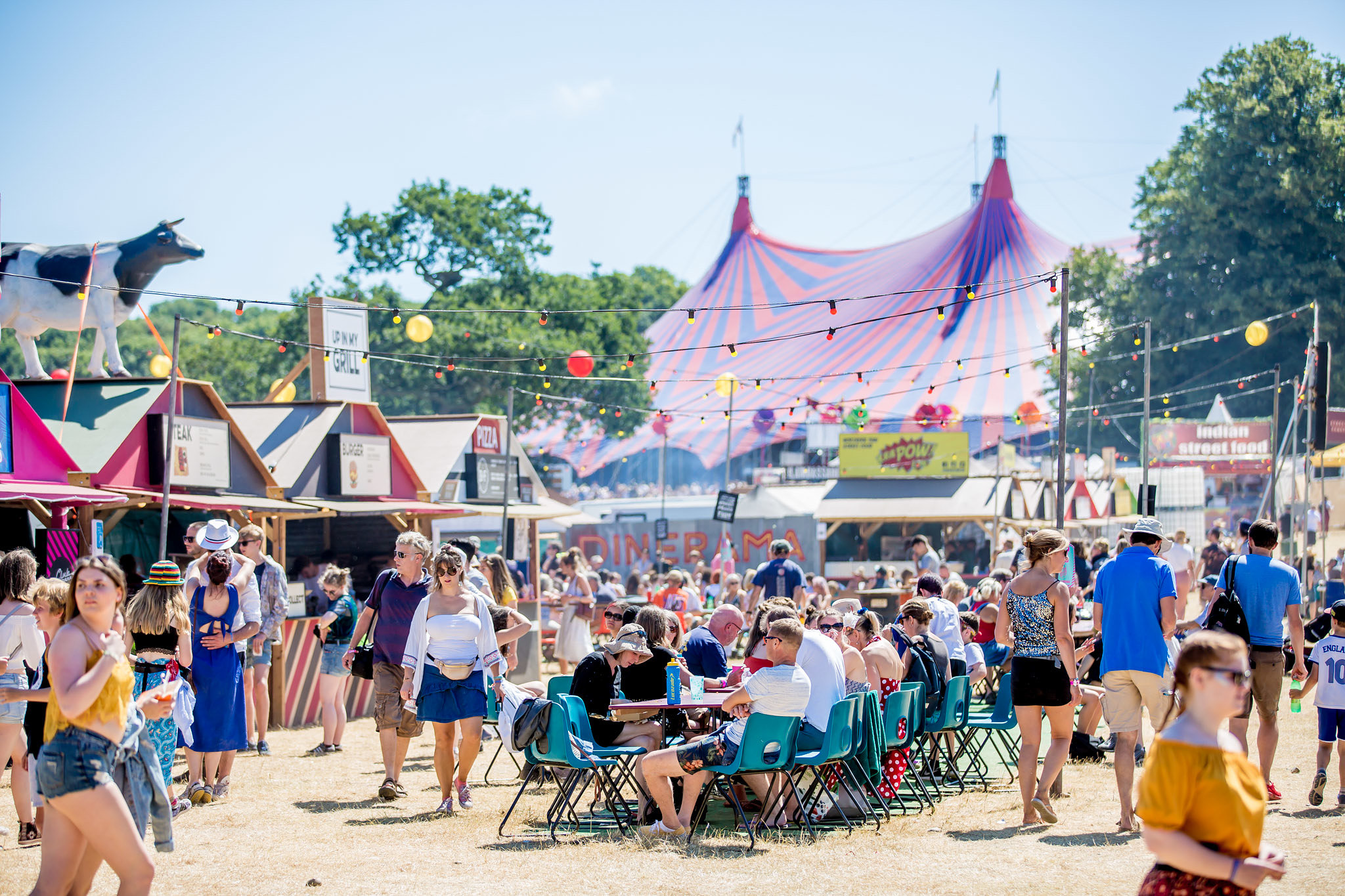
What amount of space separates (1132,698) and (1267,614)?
968mm

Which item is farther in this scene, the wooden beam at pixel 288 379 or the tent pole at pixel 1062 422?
the wooden beam at pixel 288 379

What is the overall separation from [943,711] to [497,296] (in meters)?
32.7

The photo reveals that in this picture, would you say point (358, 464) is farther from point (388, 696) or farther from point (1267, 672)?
point (1267, 672)

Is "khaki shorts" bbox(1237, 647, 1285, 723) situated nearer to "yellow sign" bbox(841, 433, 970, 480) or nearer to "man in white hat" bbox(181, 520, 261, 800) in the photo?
"man in white hat" bbox(181, 520, 261, 800)

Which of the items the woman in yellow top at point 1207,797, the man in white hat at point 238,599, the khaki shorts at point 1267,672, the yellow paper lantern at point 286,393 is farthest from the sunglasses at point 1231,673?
the yellow paper lantern at point 286,393

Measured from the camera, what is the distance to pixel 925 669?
297 inches

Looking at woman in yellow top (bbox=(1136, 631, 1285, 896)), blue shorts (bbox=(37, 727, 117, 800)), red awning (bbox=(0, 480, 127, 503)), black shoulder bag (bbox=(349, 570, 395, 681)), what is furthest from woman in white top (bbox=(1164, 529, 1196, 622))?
red awning (bbox=(0, 480, 127, 503))

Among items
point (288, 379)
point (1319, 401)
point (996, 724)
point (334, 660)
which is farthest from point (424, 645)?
point (1319, 401)

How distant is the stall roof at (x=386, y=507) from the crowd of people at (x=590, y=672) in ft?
14.6

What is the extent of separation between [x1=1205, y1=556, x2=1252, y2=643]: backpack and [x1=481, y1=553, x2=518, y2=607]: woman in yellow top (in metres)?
4.96

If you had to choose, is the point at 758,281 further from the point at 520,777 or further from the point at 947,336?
the point at 520,777

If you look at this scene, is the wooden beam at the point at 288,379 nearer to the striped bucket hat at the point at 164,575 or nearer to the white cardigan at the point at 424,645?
the white cardigan at the point at 424,645

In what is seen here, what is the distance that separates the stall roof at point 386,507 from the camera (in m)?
13.2

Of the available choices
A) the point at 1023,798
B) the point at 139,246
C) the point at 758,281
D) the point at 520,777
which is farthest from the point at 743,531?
the point at 758,281
